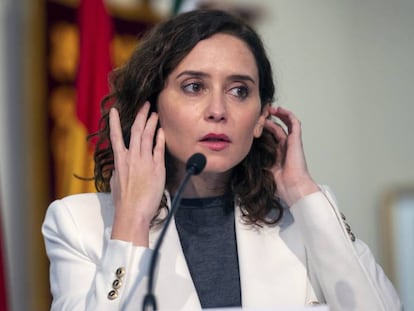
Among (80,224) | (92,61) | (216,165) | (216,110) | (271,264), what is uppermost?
(92,61)

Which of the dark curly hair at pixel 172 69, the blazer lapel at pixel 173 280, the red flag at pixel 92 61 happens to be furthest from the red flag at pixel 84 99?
the blazer lapel at pixel 173 280

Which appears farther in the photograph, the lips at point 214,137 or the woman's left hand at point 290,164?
the woman's left hand at point 290,164

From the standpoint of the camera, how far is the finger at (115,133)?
4.92 ft

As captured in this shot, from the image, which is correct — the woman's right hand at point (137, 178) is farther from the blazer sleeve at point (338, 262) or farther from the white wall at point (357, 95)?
the white wall at point (357, 95)

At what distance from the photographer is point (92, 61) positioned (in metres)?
2.47

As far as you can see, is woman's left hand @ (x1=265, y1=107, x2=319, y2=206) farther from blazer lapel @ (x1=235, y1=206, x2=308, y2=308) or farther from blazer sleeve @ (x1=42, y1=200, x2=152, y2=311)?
blazer sleeve @ (x1=42, y1=200, x2=152, y2=311)

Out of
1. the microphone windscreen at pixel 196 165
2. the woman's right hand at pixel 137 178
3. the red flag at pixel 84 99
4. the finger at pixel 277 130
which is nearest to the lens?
the microphone windscreen at pixel 196 165

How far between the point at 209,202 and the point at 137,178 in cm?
25

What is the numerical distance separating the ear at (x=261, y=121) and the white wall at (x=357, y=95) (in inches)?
70.7

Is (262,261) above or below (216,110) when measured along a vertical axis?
below

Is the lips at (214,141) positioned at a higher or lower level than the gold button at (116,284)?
higher

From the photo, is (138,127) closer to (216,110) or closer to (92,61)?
(216,110)

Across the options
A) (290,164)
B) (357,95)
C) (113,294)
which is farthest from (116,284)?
(357,95)

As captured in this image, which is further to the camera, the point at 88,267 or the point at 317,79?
the point at 317,79
